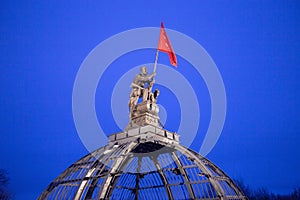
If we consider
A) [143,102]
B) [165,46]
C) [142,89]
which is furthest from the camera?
[165,46]

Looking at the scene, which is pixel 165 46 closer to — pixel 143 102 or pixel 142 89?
pixel 142 89

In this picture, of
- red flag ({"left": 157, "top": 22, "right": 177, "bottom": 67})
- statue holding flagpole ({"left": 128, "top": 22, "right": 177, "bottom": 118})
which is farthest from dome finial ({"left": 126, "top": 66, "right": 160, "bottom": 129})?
red flag ({"left": 157, "top": 22, "right": 177, "bottom": 67})

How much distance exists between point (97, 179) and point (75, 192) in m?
1.36

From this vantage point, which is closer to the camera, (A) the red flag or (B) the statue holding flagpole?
(B) the statue holding flagpole

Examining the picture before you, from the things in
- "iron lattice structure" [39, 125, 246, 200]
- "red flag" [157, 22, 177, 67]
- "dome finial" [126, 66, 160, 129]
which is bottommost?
"iron lattice structure" [39, 125, 246, 200]

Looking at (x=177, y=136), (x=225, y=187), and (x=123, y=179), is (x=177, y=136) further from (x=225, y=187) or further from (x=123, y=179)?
(x=123, y=179)

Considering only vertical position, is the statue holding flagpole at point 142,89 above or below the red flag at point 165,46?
below

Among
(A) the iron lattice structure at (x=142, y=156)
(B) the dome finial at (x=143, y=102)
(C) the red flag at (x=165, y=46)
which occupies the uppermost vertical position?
(C) the red flag at (x=165, y=46)

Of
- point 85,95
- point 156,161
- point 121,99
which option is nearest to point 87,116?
point 85,95

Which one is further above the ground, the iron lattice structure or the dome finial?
the dome finial

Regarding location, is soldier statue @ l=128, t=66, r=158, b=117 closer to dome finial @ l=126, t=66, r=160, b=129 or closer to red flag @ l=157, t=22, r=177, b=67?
dome finial @ l=126, t=66, r=160, b=129

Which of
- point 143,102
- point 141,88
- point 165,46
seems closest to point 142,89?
point 141,88

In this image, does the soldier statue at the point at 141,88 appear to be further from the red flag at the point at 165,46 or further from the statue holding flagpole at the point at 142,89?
the red flag at the point at 165,46

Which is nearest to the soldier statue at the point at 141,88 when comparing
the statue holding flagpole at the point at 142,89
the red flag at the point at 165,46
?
the statue holding flagpole at the point at 142,89
